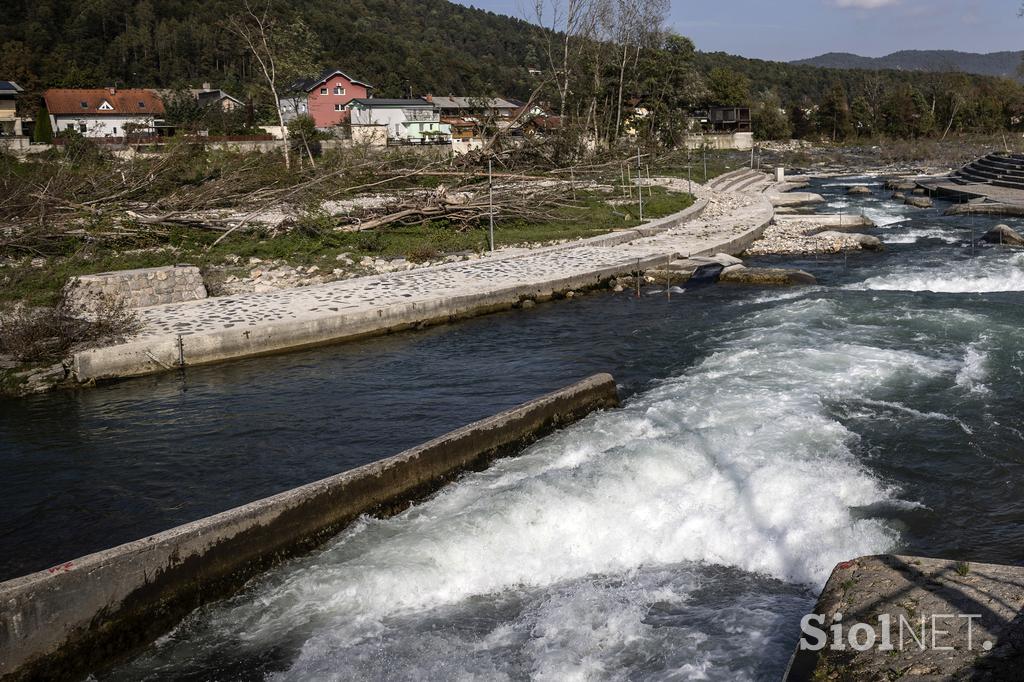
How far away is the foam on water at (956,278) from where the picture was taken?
16.8 metres

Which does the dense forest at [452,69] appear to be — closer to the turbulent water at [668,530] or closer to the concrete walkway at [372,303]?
the concrete walkway at [372,303]

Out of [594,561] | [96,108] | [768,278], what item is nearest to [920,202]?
[768,278]

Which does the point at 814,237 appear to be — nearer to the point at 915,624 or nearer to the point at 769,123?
the point at 915,624

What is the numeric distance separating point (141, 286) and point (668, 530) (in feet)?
33.1

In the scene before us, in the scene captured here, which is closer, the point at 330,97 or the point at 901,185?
the point at 901,185

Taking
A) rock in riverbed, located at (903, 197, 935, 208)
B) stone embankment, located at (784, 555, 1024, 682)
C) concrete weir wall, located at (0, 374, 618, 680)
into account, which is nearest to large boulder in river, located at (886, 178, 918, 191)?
rock in riverbed, located at (903, 197, 935, 208)

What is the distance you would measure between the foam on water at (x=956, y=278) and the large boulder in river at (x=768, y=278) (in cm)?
100

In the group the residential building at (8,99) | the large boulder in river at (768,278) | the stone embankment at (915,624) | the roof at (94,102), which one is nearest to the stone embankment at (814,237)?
the large boulder in river at (768,278)

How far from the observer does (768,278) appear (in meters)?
17.5

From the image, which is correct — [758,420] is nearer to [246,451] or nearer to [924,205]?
[246,451]

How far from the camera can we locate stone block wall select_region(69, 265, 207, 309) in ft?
43.4

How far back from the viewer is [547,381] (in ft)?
38.5

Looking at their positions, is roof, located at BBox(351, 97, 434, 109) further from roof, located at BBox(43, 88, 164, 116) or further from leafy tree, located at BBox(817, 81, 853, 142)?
leafy tree, located at BBox(817, 81, 853, 142)

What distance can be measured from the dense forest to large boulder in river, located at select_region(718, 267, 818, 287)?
3176 cm
